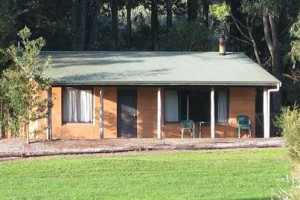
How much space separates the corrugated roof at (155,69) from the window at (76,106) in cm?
76

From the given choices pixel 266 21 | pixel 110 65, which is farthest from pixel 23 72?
pixel 266 21

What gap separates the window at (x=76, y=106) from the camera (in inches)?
1144

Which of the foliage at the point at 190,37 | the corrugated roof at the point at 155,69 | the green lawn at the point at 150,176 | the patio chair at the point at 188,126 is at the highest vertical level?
the foliage at the point at 190,37

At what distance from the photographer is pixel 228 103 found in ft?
99.2

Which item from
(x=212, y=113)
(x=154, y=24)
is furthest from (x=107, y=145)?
(x=154, y=24)

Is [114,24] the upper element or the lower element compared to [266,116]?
upper

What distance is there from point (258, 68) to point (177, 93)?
12.2ft

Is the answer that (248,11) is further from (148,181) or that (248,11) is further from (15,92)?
(148,181)

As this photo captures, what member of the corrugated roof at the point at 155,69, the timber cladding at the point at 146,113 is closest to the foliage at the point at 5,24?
the corrugated roof at the point at 155,69

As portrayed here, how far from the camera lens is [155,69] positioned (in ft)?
100

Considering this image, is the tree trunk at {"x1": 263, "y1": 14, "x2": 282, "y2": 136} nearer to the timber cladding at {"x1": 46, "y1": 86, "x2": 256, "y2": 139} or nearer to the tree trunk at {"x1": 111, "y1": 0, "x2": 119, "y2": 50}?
the timber cladding at {"x1": 46, "y1": 86, "x2": 256, "y2": 139}

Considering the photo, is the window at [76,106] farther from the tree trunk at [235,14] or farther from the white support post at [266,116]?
the tree trunk at [235,14]

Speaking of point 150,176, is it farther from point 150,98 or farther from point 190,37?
point 190,37

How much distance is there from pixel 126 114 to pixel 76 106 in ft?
6.47
